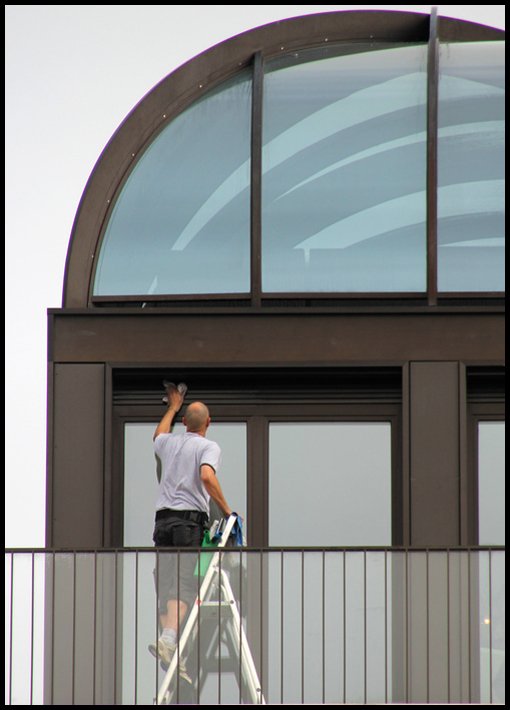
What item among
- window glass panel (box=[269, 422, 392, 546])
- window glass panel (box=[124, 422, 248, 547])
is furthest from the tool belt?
window glass panel (box=[269, 422, 392, 546])

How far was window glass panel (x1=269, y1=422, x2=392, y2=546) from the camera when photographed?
1344 centimetres

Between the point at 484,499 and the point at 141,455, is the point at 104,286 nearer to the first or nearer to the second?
the point at 141,455

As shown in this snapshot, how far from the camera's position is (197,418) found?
12453mm

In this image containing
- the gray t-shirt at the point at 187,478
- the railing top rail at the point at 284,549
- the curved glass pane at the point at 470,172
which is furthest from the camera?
the curved glass pane at the point at 470,172

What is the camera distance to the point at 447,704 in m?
12.2

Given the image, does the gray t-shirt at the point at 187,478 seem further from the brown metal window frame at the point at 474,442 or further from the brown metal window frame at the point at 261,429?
the brown metal window frame at the point at 474,442

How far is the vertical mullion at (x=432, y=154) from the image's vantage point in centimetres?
1344

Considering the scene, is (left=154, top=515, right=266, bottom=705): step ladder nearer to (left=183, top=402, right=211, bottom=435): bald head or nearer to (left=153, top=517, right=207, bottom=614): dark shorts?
(left=153, top=517, right=207, bottom=614): dark shorts

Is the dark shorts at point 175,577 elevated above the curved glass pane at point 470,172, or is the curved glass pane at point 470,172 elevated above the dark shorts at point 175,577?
the curved glass pane at point 470,172

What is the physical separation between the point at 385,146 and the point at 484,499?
3330mm

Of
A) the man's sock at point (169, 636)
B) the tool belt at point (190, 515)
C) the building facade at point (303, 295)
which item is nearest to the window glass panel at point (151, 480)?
the building facade at point (303, 295)

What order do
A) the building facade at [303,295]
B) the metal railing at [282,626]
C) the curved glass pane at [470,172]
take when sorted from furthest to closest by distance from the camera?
1. the curved glass pane at [470,172]
2. the building facade at [303,295]
3. the metal railing at [282,626]

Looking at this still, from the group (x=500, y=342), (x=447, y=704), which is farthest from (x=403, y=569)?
(x=500, y=342)

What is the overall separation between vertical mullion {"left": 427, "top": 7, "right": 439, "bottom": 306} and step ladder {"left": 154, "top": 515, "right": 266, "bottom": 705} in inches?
118
